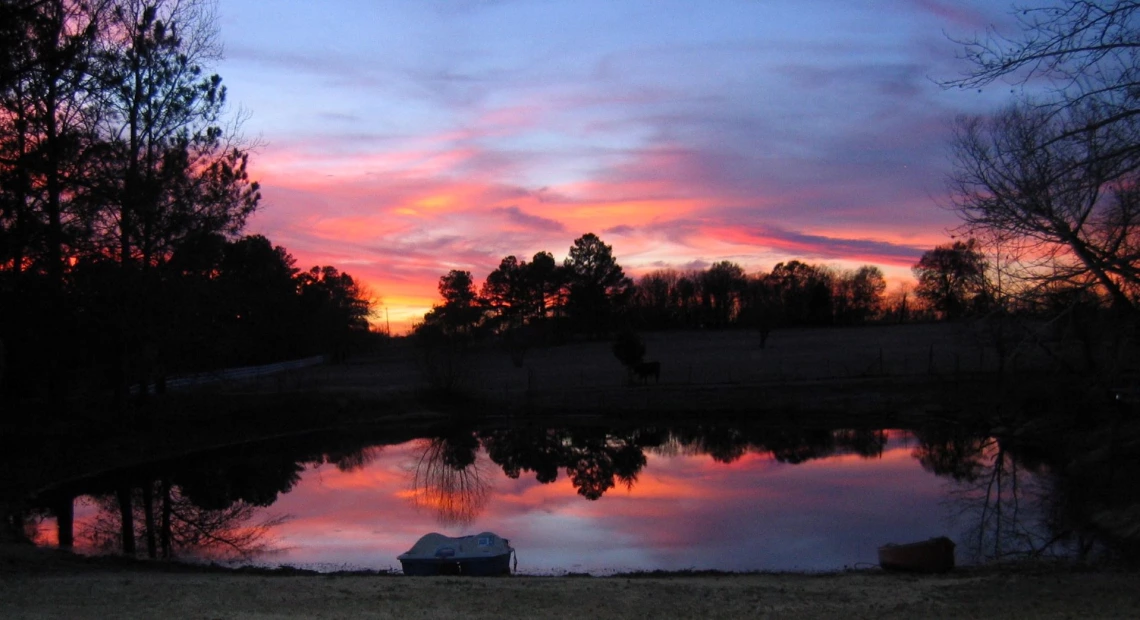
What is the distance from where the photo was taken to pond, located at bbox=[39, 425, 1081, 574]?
1600 centimetres

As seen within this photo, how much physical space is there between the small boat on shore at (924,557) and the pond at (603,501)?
179 cm

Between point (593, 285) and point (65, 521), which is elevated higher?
point (593, 285)

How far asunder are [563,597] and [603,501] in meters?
12.4

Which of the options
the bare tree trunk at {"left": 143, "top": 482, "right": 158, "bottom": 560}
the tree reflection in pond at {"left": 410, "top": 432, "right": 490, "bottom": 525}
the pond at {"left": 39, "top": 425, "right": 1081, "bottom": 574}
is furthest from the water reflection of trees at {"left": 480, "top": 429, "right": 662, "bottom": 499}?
Result: the bare tree trunk at {"left": 143, "top": 482, "right": 158, "bottom": 560}

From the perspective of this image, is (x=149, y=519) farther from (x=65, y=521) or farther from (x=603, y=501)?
(x=603, y=501)

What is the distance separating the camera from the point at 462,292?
8800cm

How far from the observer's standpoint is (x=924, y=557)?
12164 millimetres

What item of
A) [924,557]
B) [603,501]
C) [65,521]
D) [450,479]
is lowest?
[603,501]

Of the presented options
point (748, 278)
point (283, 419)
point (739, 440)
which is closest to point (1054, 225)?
point (739, 440)

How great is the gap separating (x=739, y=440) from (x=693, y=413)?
6587 mm

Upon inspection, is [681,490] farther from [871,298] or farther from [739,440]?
[871,298]

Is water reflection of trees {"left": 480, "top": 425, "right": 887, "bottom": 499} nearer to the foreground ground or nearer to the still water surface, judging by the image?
the still water surface

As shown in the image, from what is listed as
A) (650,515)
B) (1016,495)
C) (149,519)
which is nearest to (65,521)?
(149,519)

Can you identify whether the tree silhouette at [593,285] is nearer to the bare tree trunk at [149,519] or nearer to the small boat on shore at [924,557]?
the bare tree trunk at [149,519]
